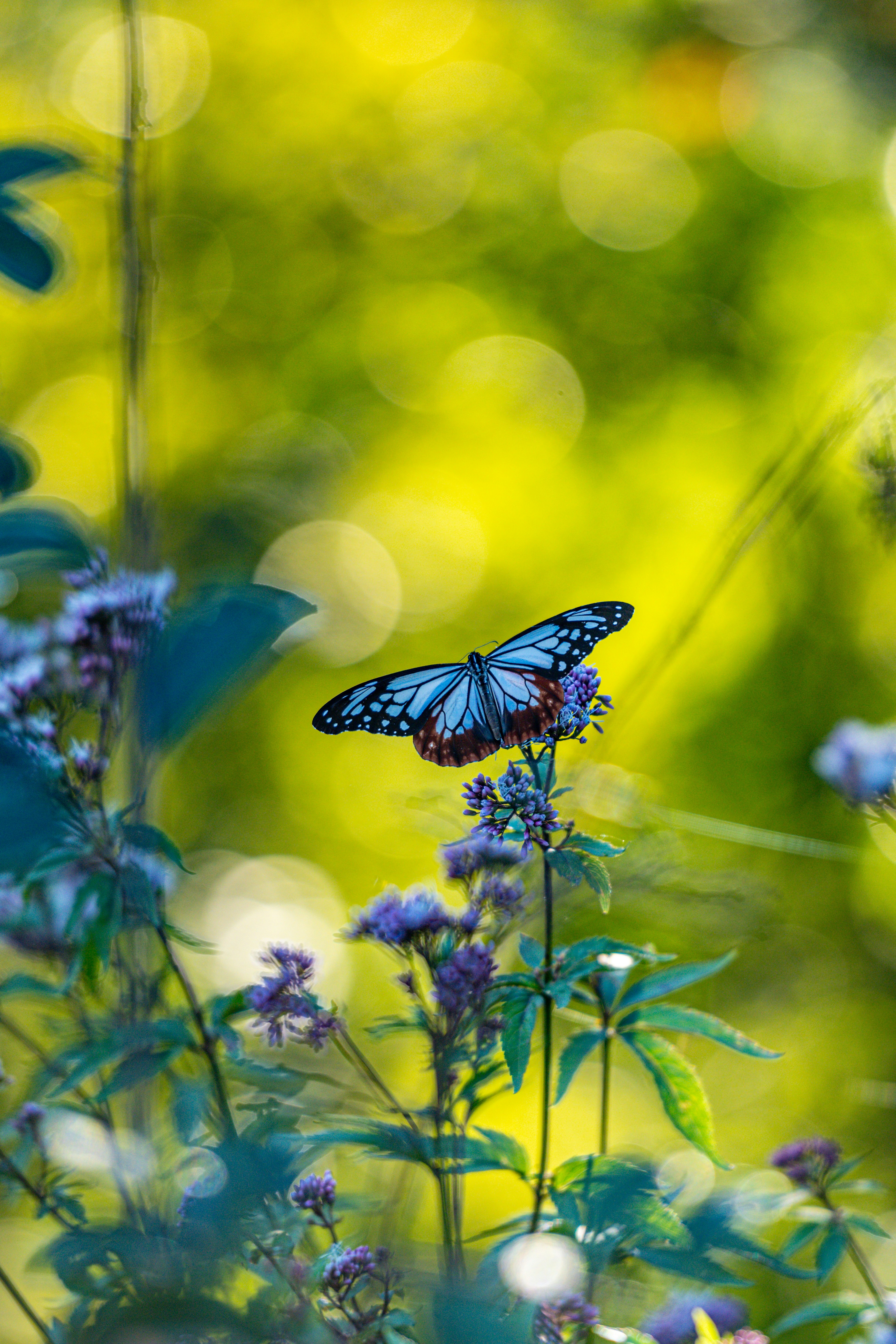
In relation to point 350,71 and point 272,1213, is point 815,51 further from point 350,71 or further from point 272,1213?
point 272,1213

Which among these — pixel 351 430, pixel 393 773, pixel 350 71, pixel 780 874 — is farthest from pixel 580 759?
pixel 350 71

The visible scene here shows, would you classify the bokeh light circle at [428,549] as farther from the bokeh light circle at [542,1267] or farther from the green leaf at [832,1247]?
the bokeh light circle at [542,1267]

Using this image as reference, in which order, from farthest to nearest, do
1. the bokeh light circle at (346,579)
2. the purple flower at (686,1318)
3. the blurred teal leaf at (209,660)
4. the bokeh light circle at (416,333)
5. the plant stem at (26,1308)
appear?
the bokeh light circle at (416,333)
the bokeh light circle at (346,579)
the purple flower at (686,1318)
the plant stem at (26,1308)
the blurred teal leaf at (209,660)

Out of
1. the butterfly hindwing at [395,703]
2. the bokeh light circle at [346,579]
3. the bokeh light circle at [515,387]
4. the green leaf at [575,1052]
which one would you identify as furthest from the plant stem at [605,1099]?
the bokeh light circle at [515,387]

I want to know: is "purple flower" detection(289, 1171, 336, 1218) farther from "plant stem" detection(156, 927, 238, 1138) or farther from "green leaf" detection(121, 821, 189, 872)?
"green leaf" detection(121, 821, 189, 872)

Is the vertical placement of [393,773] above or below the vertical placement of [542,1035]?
above

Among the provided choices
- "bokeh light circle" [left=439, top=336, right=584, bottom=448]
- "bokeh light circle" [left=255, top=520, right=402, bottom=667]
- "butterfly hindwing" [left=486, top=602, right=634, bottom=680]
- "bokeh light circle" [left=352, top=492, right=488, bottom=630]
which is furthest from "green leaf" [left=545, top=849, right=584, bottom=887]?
"bokeh light circle" [left=439, top=336, right=584, bottom=448]
